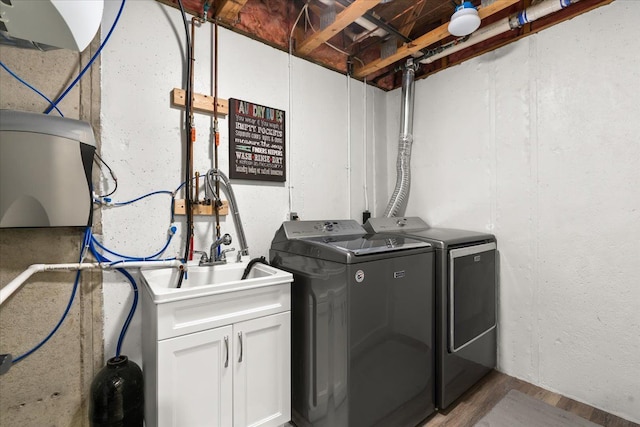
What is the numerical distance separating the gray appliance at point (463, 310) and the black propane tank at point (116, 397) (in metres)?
1.69

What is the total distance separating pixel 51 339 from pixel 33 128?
3.28ft

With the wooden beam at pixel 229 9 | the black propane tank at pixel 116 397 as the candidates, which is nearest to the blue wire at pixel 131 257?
the black propane tank at pixel 116 397

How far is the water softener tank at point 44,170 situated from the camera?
1.22 meters

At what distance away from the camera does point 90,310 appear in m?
1.51

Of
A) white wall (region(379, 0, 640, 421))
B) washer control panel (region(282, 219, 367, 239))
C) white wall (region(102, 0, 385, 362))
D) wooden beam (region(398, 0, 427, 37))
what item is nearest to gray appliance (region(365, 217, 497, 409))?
white wall (region(379, 0, 640, 421))

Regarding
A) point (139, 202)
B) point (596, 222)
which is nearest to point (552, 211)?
point (596, 222)

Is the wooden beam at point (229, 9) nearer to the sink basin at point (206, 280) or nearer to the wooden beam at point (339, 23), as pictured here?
the wooden beam at point (339, 23)

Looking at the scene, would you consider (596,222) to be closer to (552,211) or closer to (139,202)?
(552,211)

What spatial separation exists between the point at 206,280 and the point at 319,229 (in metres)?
0.81

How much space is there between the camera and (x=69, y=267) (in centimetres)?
140

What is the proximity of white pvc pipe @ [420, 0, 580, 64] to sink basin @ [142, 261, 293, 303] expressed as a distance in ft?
7.12

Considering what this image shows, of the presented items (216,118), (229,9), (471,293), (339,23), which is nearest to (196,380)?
(216,118)

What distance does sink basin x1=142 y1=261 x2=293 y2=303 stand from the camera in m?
1.28

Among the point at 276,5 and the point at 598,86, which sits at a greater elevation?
the point at 276,5
